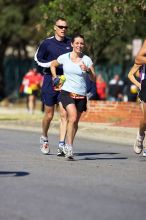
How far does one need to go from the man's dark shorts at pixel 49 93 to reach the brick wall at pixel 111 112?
342 inches

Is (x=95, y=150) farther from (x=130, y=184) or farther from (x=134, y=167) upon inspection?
(x=130, y=184)

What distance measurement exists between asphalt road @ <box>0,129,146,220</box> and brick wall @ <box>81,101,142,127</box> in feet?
23.2

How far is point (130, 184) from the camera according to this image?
416 inches

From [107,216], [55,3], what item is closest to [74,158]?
[107,216]

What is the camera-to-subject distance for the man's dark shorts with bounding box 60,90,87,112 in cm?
1316

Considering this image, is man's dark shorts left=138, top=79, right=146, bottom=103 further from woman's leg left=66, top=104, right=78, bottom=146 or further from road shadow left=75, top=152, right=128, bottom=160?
road shadow left=75, top=152, right=128, bottom=160

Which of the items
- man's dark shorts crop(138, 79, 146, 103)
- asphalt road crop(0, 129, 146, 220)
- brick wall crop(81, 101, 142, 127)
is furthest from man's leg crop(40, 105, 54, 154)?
brick wall crop(81, 101, 142, 127)

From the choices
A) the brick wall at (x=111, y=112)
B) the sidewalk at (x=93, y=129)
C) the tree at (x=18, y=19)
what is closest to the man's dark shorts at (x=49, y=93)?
the sidewalk at (x=93, y=129)

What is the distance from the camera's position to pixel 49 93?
13789mm

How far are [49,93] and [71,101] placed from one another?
745 millimetres

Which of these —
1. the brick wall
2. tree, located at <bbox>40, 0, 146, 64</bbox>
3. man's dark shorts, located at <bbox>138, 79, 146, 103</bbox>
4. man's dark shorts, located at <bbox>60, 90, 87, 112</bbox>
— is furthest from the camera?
tree, located at <bbox>40, 0, 146, 64</bbox>

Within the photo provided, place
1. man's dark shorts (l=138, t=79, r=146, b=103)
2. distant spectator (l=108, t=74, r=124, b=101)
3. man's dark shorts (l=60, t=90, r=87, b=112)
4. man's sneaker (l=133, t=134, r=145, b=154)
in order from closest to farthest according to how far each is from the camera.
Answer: man's dark shorts (l=138, t=79, r=146, b=103), man's dark shorts (l=60, t=90, r=87, b=112), man's sneaker (l=133, t=134, r=145, b=154), distant spectator (l=108, t=74, r=124, b=101)

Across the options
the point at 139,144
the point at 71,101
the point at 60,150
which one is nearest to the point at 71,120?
the point at 71,101

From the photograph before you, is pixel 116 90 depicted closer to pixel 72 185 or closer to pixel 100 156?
pixel 100 156
